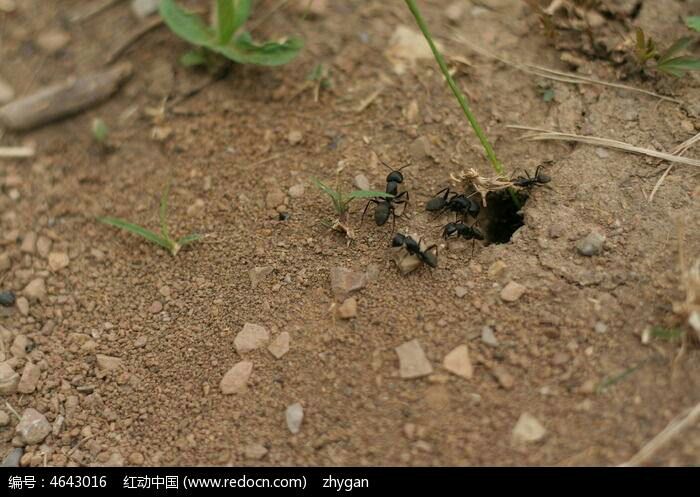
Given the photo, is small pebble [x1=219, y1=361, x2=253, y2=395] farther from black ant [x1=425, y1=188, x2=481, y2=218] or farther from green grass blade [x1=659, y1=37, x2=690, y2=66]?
green grass blade [x1=659, y1=37, x2=690, y2=66]

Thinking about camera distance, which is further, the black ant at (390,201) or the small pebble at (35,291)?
the small pebble at (35,291)

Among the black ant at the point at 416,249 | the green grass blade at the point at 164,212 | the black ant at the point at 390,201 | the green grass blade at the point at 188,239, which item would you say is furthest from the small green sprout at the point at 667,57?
the green grass blade at the point at 164,212

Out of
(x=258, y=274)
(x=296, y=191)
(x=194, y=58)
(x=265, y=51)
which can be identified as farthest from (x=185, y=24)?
(x=258, y=274)

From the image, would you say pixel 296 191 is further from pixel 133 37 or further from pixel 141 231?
pixel 133 37

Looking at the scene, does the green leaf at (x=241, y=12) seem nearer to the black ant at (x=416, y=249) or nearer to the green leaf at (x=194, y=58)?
the green leaf at (x=194, y=58)

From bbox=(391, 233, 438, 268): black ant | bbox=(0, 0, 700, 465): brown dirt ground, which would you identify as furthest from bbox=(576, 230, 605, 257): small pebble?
bbox=(391, 233, 438, 268): black ant
